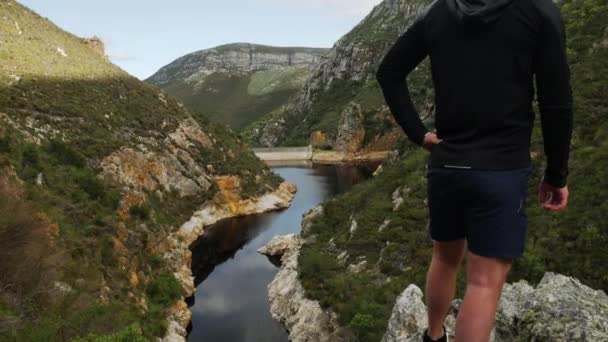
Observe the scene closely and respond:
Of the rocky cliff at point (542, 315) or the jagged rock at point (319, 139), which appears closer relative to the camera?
the rocky cliff at point (542, 315)

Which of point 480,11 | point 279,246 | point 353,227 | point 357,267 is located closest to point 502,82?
point 480,11

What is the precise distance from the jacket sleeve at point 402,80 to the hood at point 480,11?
22.6 inches

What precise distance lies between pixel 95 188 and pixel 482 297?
3327cm

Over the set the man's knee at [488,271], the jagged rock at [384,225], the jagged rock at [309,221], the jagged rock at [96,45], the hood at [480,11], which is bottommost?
the jagged rock at [309,221]

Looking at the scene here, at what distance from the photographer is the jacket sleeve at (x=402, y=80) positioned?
10.7 feet

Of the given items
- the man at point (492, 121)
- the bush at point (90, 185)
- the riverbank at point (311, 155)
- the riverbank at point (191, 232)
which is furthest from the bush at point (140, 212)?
→ the riverbank at point (311, 155)

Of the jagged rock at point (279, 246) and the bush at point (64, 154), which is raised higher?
the bush at point (64, 154)

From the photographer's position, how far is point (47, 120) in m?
37.2

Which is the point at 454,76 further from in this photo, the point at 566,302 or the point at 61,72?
the point at 61,72

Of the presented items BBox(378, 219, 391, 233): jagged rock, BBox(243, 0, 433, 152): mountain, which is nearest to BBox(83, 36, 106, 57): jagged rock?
BBox(378, 219, 391, 233): jagged rock

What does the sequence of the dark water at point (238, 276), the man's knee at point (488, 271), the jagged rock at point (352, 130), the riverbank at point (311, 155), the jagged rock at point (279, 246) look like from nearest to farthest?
the man's knee at point (488, 271)
the dark water at point (238, 276)
the jagged rock at point (279, 246)
the riverbank at point (311, 155)
the jagged rock at point (352, 130)

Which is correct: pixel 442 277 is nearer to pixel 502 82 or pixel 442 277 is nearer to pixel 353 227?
pixel 502 82

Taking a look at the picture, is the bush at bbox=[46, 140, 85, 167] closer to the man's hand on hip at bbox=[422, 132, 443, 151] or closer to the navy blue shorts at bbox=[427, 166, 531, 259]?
the man's hand on hip at bbox=[422, 132, 443, 151]

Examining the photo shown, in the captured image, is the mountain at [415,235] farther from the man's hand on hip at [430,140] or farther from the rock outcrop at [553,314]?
the man's hand on hip at [430,140]
